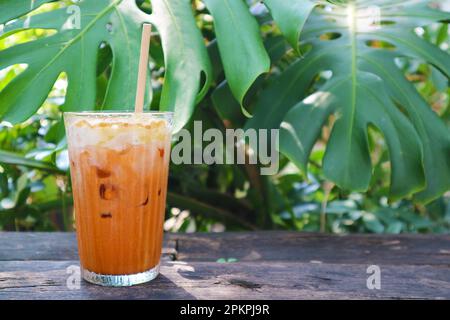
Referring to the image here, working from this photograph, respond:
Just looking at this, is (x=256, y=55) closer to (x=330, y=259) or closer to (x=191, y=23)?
(x=191, y=23)

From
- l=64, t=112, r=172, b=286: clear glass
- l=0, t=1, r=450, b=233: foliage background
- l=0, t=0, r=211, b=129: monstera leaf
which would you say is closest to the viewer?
l=64, t=112, r=172, b=286: clear glass

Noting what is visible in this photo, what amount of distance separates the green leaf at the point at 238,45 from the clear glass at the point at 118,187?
0.47 feet

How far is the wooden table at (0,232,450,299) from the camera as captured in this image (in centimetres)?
71

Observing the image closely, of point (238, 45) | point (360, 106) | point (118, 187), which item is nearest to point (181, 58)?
point (238, 45)

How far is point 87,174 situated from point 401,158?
57 centimetres

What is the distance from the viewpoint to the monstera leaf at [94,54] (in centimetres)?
80

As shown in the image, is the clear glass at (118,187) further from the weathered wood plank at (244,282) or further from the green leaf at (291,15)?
the green leaf at (291,15)

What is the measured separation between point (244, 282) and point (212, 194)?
27.0 inches

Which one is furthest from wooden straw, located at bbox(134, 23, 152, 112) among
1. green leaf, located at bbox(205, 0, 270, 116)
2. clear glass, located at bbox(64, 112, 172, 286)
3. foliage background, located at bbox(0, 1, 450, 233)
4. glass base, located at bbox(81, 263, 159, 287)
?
foliage background, located at bbox(0, 1, 450, 233)

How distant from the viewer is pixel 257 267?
83 cm

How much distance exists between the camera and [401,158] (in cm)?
89

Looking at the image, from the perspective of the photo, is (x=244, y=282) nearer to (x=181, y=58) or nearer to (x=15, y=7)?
(x=181, y=58)

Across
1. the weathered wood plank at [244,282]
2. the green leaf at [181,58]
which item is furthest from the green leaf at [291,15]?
the weathered wood plank at [244,282]

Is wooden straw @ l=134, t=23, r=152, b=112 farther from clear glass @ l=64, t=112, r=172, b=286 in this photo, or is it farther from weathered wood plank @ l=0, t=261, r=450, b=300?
weathered wood plank @ l=0, t=261, r=450, b=300
